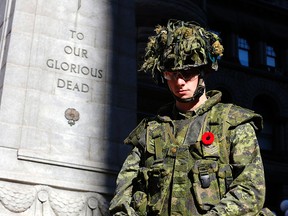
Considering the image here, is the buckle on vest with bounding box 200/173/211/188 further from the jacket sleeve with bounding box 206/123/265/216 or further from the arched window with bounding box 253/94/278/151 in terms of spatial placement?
the arched window with bounding box 253/94/278/151

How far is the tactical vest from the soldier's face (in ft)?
0.77

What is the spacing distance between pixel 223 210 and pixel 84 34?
30.8 feet

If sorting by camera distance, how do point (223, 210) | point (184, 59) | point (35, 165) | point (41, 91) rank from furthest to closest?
point (41, 91), point (35, 165), point (184, 59), point (223, 210)

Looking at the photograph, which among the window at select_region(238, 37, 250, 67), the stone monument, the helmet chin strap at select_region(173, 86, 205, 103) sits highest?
the window at select_region(238, 37, 250, 67)

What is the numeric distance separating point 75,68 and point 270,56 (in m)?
30.0

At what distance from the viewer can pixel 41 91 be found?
12.1 m

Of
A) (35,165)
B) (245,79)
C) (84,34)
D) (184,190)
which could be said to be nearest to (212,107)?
(184,190)

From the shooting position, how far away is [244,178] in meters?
4.40

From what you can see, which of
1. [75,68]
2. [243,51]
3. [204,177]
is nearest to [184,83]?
[204,177]

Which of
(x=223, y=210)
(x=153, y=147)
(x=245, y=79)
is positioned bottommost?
(x=223, y=210)

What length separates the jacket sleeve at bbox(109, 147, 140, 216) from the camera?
4684 millimetres

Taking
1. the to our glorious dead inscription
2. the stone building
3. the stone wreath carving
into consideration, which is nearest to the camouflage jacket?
the stone wreath carving

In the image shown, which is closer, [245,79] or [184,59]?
[184,59]

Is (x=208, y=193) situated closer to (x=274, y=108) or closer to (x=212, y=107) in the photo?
(x=212, y=107)
